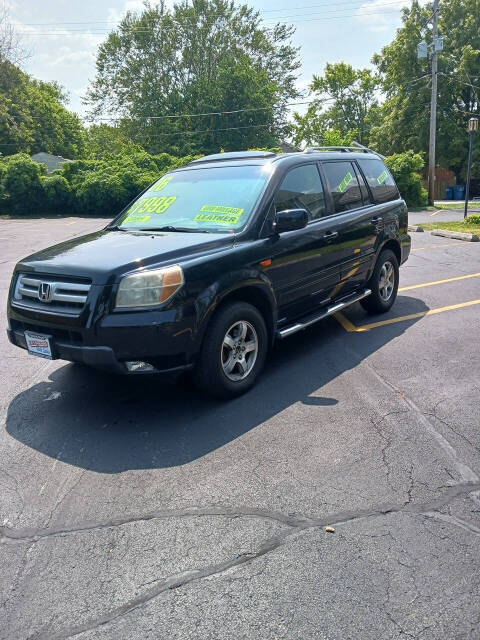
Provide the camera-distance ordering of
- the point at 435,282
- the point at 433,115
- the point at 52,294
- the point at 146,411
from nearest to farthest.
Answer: the point at 52,294, the point at 146,411, the point at 435,282, the point at 433,115

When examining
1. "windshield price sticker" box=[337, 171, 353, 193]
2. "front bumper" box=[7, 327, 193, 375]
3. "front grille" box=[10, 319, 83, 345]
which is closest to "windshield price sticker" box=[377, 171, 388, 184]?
"windshield price sticker" box=[337, 171, 353, 193]

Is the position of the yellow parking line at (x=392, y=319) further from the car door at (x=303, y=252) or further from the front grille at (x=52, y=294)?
the front grille at (x=52, y=294)

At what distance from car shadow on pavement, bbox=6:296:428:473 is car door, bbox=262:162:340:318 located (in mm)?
637

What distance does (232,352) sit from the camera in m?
4.32

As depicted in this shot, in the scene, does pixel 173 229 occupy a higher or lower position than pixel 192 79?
lower

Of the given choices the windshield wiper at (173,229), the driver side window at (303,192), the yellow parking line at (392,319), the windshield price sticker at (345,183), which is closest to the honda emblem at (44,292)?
the windshield wiper at (173,229)

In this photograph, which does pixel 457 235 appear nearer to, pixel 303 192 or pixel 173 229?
pixel 303 192

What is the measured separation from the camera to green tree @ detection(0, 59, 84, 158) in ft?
146

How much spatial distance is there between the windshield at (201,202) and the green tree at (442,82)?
39.7m

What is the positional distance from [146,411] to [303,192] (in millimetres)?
2596

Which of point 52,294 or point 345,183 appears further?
point 345,183

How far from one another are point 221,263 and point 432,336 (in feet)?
9.74

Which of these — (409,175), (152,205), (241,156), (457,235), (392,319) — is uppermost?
(241,156)

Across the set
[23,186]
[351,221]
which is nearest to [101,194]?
[23,186]
